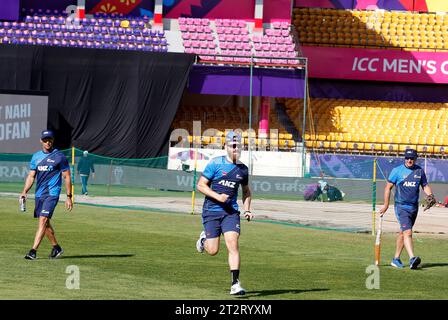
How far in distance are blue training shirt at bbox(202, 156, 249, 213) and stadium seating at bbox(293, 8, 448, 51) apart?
44775 millimetres

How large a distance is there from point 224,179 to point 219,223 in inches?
24.9

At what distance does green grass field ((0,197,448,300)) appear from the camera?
15.7m

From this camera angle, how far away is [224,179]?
15484 mm

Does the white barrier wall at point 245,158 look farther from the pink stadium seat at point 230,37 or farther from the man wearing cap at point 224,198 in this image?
the man wearing cap at point 224,198

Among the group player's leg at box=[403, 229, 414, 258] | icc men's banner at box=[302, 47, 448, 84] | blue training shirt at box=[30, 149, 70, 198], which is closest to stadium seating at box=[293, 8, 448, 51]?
icc men's banner at box=[302, 47, 448, 84]

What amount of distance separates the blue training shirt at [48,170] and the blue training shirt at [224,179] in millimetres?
4243

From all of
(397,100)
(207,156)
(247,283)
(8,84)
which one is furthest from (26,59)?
(247,283)

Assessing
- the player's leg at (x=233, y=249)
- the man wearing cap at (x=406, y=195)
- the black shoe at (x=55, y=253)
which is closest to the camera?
the player's leg at (x=233, y=249)

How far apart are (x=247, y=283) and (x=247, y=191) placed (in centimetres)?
160

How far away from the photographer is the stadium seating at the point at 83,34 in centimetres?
5200

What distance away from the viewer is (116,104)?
51.2 metres

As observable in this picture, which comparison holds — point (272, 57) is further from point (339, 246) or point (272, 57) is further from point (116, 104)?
point (339, 246)

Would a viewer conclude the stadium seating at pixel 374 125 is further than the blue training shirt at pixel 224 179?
Yes

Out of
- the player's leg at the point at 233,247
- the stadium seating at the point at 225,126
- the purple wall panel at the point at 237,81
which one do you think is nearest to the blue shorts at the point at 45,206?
the player's leg at the point at 233,247
